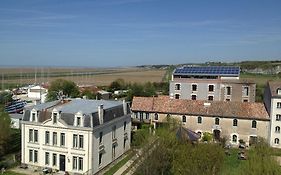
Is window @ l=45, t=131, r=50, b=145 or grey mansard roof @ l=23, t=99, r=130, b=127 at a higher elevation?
grey mansard roof @ l=23, t=99, r=130, b=127

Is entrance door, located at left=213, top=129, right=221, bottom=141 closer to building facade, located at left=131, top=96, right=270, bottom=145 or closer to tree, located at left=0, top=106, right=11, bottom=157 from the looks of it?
building facade, located at left=131, top=96, right=270, bottom=145

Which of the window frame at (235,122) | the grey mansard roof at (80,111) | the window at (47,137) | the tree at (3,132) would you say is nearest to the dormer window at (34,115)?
the grey mansard roof at (80,111)

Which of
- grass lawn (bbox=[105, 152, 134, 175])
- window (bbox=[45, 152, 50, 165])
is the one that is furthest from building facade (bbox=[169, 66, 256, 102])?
window (bbox=[45, 152, 50, 165])

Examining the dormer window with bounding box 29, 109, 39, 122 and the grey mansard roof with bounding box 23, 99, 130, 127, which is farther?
the dormer window with bounding box 29, 109, 39, 122

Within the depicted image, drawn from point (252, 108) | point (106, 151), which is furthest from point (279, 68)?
point (106, 151)

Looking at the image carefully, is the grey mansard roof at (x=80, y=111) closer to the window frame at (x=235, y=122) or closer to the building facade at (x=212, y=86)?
the window frame at (x=235, y=122)

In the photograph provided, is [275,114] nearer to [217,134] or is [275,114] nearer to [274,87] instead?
[274,87]

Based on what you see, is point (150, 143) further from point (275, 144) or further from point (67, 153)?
point (275, 144)
